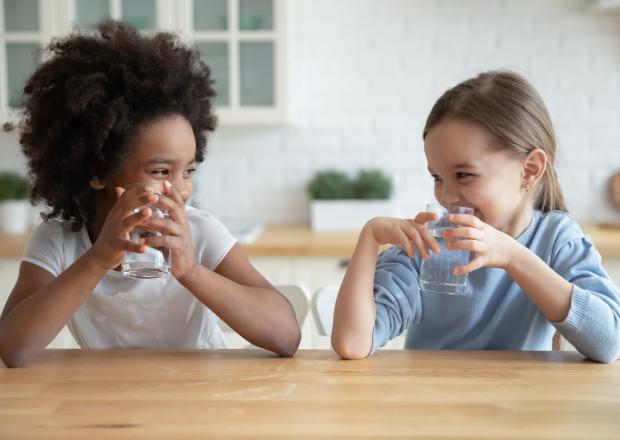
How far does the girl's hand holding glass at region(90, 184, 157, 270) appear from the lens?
1177 mm

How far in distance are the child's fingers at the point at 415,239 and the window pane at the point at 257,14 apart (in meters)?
1.94

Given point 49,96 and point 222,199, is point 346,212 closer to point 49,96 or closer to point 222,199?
point 222,199

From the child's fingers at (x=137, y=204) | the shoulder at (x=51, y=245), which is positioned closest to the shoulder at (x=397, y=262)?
the child's fingers at (x=137, y=204)

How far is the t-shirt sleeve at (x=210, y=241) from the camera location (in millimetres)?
1509

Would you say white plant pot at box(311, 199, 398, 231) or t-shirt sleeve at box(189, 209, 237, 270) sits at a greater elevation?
t-shirt sleeve at box(189, 209, 237, 270)

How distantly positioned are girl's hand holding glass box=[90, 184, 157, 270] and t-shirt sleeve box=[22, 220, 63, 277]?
32 cm

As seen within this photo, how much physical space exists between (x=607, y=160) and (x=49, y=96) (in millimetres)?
2523

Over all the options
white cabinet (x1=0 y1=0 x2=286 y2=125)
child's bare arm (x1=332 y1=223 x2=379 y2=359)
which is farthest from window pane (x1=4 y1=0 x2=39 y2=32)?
child's bare arm (x1=332 y1=223 x2=379 y2=359)

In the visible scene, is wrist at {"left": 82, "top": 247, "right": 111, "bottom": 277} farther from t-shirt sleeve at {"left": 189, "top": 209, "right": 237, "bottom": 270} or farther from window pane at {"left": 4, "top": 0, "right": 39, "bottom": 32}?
window pane at {"left": 4, "top": 0, "right": 39, "bottom": 32}

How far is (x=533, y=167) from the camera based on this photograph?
1449 millimetres

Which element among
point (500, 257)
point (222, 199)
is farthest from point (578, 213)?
point (500, 257)

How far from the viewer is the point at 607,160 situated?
326 centimetres

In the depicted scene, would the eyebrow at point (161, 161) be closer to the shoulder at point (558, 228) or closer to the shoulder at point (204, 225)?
the shoulder at point (204, 225)

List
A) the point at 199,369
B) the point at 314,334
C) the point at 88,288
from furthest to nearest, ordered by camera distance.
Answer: the point at 314,334, the point at 88,288, the point at 199,369
